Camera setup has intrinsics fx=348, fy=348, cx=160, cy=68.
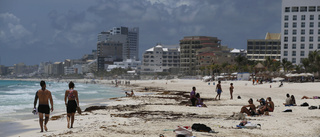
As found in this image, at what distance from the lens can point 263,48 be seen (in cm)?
12106

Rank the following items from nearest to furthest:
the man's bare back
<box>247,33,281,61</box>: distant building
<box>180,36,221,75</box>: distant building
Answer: the man's bare back
<box>247,33,281,61</box>: distant building
<box>180,36,221,75</box>: distant building

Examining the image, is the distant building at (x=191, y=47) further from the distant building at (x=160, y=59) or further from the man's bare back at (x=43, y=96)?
the man's bare back at (x=43, y=96)

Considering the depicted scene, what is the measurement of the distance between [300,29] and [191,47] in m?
63.0

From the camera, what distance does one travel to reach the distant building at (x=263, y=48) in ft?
393

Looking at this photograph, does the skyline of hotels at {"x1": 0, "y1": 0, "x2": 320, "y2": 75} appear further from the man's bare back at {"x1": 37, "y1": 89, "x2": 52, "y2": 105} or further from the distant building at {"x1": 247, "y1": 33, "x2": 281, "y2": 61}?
the man's bare back at {"x1": 37, "y1": 89, "x2": 52, "y2": 105}

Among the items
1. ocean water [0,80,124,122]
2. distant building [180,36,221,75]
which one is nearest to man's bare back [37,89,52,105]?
ocean water [0,80,124,122]

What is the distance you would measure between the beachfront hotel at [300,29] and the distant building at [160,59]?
241ft

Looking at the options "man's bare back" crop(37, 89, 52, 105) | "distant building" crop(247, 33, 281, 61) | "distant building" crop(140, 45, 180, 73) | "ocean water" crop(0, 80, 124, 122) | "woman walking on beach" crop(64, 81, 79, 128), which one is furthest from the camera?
"distant building" crop(140, 45, 180, 73)

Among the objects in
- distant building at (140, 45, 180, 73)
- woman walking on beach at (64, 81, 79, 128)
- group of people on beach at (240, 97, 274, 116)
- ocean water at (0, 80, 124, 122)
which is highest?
distant building at (140, 45, 180, 73)

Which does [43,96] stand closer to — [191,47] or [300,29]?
[300,29]

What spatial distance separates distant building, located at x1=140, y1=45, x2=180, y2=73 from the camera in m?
159

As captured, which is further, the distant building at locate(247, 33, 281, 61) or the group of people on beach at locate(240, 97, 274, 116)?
the distant building at locate(247, 33, 281, 61)

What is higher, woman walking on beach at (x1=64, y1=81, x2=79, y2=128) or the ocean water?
woman walking on beach at (x1=64, y1=81, x2=79, y2=128)

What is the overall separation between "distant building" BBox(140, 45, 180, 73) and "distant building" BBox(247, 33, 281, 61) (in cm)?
4423
